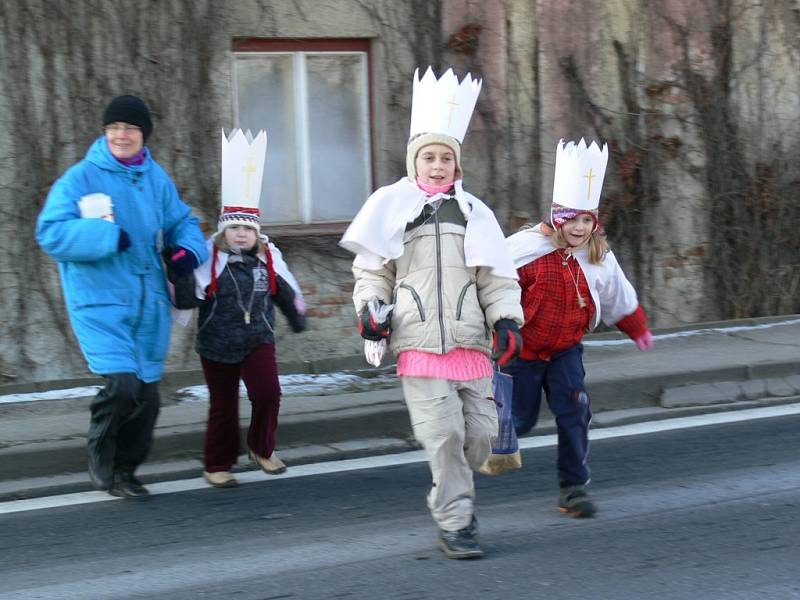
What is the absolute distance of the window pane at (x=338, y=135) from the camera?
964cm

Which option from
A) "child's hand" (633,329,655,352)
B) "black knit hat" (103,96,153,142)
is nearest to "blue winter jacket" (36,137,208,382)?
"black knit hat" (103,96,153,142)

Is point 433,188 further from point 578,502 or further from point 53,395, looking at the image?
point 53,395

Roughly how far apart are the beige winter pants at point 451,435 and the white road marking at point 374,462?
5.41 feet

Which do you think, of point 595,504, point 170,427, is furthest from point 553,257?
point 170,427

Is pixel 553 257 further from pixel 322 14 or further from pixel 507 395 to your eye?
pixel 322 14

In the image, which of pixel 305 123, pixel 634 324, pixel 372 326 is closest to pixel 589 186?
pixel 634 324

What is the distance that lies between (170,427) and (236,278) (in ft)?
4.39

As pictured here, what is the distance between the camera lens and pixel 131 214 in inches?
221

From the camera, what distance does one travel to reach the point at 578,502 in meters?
5.40

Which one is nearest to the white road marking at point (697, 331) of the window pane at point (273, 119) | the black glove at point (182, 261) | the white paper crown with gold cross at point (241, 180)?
the window pane at point (273, 119)

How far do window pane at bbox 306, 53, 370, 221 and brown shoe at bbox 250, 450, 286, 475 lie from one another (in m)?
3.77

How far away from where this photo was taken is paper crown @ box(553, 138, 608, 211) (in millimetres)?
5305

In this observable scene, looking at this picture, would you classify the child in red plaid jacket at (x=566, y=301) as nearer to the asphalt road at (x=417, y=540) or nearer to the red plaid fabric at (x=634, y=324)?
the red plaid fabric at (x=634, y=324)

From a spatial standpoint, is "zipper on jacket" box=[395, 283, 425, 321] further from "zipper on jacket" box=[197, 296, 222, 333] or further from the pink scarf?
"zipper on jacket" box=[197, 296, 222, 333]
